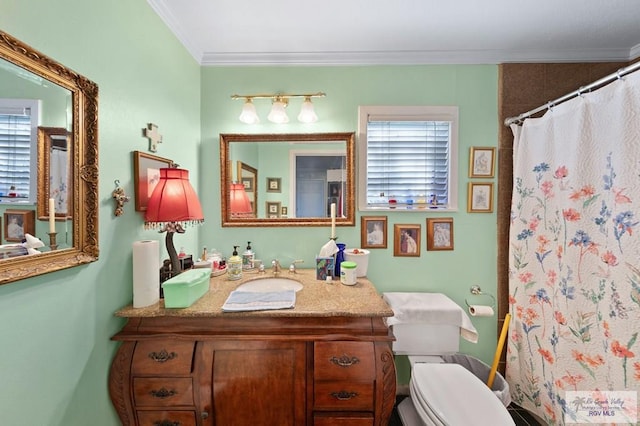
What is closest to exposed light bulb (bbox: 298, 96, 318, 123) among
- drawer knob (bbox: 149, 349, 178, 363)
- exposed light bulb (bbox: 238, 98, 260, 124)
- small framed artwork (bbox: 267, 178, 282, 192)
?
exposed light bulb (bbox: 238, 98, 260, 124)

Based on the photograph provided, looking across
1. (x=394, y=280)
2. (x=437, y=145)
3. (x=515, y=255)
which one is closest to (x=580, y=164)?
(x=515, y=255)

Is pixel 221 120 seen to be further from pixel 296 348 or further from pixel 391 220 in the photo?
pixel 296 348

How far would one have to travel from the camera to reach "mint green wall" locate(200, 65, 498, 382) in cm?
171

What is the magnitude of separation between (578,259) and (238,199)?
6.48ft

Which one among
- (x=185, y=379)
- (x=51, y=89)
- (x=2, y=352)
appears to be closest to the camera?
(x=2, y=352)

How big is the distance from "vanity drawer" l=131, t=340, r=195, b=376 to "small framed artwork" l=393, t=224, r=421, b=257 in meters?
1.33

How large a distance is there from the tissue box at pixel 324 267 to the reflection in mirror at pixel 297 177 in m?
0.30

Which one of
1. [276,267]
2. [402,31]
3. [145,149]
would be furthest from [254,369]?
[402,31]

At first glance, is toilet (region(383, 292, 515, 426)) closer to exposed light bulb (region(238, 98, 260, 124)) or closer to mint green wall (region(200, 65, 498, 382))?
mint green wall (region(200, 65, 498, 382))

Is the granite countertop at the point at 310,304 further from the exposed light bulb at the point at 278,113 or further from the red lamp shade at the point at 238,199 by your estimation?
the exposed light bulb at the point at 278,113

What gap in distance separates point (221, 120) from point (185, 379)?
1.53 metres

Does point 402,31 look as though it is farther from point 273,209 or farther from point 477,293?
point 477,293

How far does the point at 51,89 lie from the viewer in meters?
0.80

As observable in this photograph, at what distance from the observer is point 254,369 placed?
109cm
